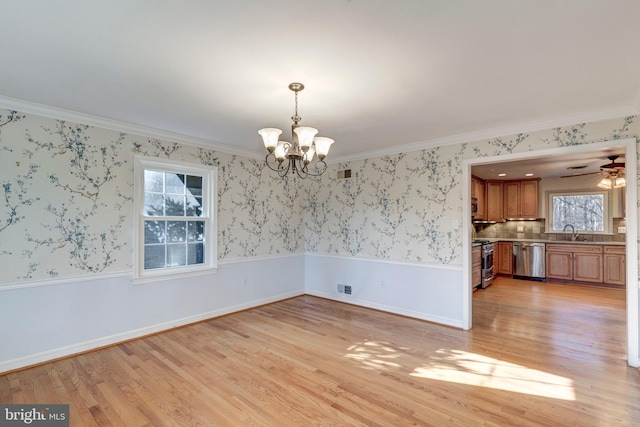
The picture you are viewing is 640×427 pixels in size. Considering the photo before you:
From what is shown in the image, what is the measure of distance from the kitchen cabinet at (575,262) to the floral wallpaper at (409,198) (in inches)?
176

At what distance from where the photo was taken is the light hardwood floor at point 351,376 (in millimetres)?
2191

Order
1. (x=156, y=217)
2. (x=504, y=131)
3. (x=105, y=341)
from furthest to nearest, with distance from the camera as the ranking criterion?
(x=156, y=217)
(x=504, y=131)
(x=105, y=341)

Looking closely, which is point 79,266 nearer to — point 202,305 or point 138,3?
point 202,305

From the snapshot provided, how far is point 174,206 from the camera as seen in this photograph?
4.08m

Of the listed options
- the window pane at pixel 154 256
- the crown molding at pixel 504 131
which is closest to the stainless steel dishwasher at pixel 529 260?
the crown molding at pixel 504 131

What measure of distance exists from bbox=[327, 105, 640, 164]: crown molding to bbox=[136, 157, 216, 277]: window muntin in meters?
2.49

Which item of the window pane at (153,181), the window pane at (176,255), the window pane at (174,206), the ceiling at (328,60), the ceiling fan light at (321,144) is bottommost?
the window pane at (176,255)

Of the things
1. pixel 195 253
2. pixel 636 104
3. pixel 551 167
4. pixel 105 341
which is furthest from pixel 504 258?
pixel 105 341

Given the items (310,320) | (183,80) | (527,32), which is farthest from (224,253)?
(527,32)

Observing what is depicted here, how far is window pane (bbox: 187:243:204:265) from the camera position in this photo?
4227 mm

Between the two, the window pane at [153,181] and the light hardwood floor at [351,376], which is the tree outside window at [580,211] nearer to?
the light hardwood floor at [351,376]

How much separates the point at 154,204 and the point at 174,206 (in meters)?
0.26

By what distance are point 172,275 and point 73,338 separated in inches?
44.5

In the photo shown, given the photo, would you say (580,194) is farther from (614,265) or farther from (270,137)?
(270,137)
